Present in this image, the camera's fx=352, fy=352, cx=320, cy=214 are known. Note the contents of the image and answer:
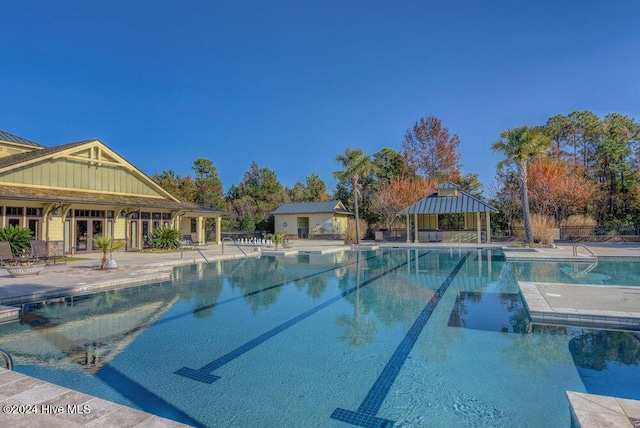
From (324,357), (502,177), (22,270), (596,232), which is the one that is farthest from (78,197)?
(596,232)

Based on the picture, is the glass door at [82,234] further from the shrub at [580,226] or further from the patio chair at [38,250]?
the shrub at [580,226]

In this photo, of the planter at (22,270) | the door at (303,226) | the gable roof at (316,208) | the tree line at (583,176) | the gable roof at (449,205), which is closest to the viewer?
the planter at (22,270)

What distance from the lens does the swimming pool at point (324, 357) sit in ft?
11.8

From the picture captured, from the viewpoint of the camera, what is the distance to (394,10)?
13.9 metres

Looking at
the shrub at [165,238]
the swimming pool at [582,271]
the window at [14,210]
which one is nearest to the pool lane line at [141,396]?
the swimming pool at [582,271]

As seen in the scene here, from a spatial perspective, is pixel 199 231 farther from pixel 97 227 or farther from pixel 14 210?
pixel 14 210

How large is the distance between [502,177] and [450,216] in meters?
6.60

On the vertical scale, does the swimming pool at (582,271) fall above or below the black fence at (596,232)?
below

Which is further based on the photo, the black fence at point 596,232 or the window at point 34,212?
the black fence at point 596,232

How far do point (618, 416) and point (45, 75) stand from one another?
29.9 meters

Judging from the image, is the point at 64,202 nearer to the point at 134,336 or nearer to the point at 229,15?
the point at 229,15

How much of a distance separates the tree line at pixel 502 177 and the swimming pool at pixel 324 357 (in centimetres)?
1792

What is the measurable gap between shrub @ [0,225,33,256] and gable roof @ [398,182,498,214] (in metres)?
21.2

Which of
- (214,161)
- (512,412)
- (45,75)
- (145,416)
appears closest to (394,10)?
(512,412)
